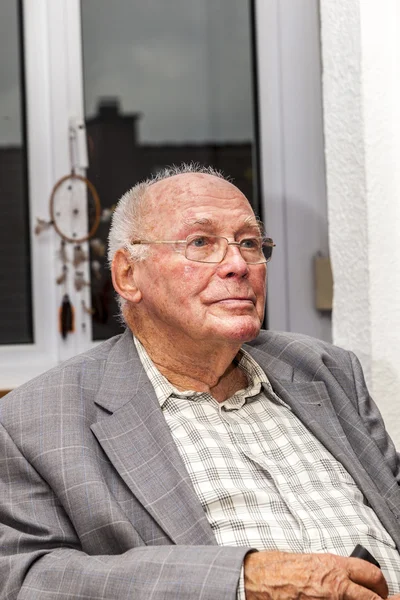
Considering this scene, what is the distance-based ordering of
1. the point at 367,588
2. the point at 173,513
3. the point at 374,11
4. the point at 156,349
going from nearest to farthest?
the point at 367,588
the point at 173,513
the point at 156,349
the point at 374,11

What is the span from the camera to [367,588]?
3.94 feet

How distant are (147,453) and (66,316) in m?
1.33

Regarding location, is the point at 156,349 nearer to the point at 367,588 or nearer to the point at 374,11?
the point at 367,588

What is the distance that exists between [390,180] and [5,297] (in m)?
1.38

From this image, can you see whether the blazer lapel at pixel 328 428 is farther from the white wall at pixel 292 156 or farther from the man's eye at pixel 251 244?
the white wall at pixel 292 156

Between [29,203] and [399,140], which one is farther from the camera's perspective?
[29,203]

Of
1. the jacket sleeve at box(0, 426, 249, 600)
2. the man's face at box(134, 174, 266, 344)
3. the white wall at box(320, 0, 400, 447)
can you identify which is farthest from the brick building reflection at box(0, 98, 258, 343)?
the jacket sleeve at box(0, 426, 249, 600)

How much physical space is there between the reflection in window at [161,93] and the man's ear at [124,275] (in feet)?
3.51

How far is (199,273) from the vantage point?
1572 mm

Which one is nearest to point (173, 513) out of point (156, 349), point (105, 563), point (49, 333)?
point (105, 563)

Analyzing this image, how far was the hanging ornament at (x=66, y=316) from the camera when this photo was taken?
2.68m

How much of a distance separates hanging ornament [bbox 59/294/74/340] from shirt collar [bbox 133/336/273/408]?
1.05 m

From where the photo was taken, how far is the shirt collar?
5.13ft

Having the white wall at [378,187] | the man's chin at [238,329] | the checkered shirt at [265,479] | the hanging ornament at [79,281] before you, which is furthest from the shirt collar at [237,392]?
the hanging ornament at [79,281]
